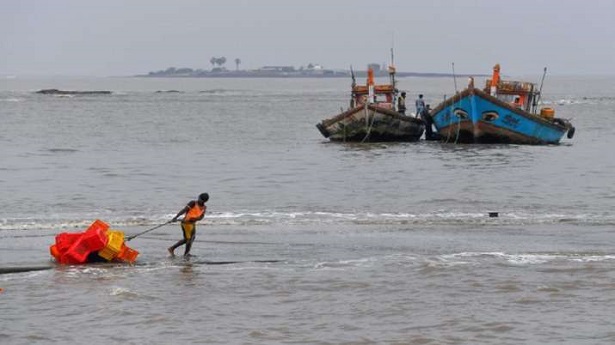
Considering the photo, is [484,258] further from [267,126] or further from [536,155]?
[267,126]

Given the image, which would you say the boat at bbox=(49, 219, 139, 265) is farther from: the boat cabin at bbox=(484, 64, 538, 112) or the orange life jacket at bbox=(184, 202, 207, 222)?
the boat cabin at bbox=(484, 64, 538, 112)

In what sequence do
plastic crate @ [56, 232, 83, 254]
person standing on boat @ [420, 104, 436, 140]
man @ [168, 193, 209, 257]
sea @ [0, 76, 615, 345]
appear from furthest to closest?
person standing on boat @ [420, 104, 436, 140] < man @ [168, 193, 209, 257] < plastic crate @ [56, 232, 83, 254] < sea @ [0, 76, 615, 345]

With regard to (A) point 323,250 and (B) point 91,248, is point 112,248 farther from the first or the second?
(A) point 323,250

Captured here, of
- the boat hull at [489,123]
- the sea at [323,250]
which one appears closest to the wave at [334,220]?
the sea at [323,250]

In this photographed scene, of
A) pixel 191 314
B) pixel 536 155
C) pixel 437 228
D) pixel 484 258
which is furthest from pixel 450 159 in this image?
pixel 191 314

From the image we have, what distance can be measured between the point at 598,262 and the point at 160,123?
52945 millimetres

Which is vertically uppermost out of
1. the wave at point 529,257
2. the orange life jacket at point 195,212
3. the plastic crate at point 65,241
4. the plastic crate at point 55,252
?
the orange life jacket at point 195,212

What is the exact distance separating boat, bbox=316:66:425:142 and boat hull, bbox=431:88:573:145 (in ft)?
5.66

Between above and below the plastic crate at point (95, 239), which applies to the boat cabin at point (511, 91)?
above

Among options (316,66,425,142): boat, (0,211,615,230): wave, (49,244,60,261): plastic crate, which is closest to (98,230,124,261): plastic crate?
(49,244,60,261): plastic crate

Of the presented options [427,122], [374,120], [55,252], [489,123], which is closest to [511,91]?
[489,123]

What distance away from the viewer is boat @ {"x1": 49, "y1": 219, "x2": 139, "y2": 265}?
1520 centimetres

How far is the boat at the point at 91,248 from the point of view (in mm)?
15195

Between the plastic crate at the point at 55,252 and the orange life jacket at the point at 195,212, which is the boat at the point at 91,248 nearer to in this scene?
the plastic crate at the point at 55,252
